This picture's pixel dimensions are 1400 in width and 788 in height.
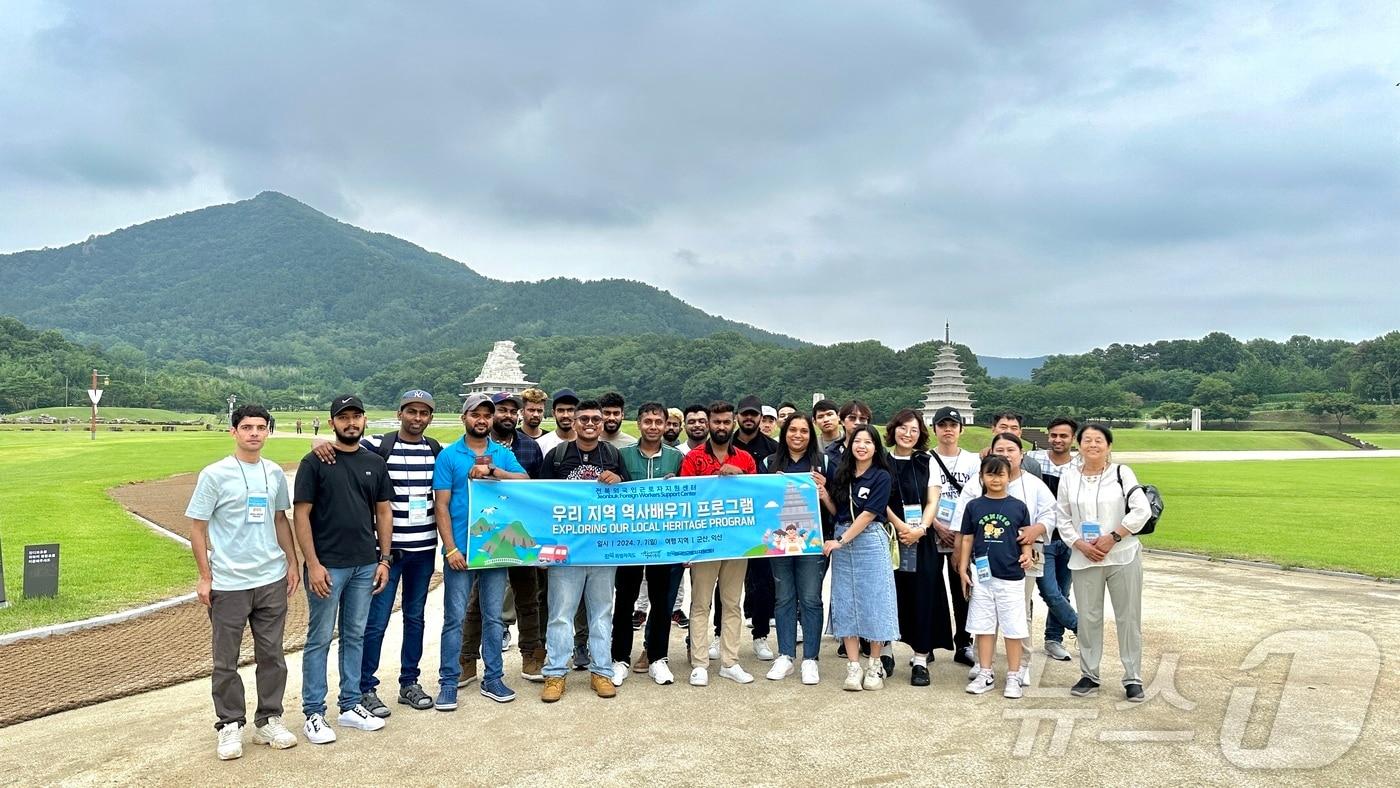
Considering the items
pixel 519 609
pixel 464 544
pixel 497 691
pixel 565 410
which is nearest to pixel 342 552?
pixel 464 544

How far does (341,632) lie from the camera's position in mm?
5934

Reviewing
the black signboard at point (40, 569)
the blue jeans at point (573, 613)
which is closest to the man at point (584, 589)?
the blue jeans at point (573, 613)

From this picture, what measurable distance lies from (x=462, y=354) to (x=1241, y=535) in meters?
156

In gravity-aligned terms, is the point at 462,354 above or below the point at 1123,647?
above

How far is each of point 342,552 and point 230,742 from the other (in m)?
A: 1.28

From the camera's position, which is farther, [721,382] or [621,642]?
[721,382]

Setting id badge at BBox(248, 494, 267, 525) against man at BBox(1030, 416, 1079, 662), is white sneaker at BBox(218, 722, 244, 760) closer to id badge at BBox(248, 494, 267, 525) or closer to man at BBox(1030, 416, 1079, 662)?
id badge at BBox(248, 494, 267, 525)

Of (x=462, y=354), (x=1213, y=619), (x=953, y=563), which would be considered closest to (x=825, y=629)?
(x=953, y=563)

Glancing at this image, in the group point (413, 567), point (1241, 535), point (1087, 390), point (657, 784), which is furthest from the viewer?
point (1087, 390)

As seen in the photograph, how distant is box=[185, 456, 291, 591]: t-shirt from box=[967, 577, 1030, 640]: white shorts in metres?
5.02

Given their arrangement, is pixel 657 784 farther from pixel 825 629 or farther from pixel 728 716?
pixel 825 629

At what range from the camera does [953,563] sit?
7.17 meters

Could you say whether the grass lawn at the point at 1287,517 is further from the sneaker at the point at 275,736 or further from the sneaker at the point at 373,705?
the sneaker at the point at 275,736

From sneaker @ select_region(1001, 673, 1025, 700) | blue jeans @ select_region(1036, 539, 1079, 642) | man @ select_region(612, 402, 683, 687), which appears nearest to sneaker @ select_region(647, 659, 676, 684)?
man @ select_region(612, 402, 683, 687)
